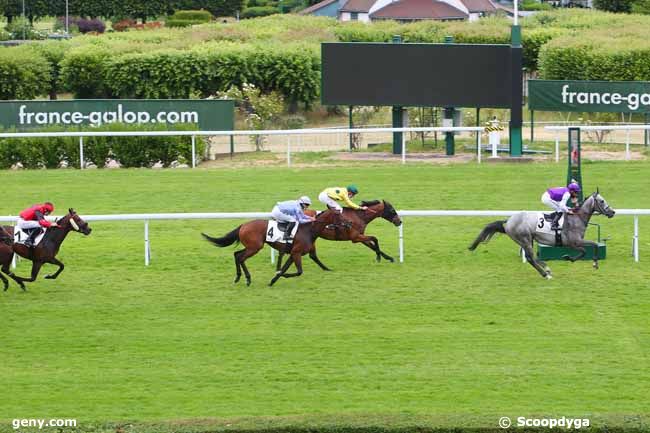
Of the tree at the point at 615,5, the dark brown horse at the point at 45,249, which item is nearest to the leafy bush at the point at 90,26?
the tree at the point at 615,5

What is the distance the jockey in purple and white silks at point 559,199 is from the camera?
1327cm

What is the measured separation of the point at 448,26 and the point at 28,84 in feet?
44.9

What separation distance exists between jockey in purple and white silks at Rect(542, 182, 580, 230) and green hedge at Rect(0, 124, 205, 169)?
8417 mm

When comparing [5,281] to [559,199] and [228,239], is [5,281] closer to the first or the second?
[228,239]

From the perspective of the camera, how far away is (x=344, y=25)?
139ft

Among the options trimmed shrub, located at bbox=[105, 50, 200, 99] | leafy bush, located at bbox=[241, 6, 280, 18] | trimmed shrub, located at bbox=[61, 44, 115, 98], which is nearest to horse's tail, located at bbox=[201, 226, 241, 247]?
trimmed shrub, located at bbox=[105, 50, 200, 99]

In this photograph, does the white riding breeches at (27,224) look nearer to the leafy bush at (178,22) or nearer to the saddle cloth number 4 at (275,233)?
the saddle cloth number 4 at (275,233)

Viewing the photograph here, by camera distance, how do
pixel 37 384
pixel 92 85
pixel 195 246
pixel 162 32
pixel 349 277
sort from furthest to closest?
pixel 162 32 < pixel 92 85 < pixel 195 246 < pixel 349 277 < pixel 37 384

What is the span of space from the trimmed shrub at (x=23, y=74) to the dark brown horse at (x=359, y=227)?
18500 millimetres

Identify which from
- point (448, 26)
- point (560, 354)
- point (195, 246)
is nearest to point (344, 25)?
point (448, 26)

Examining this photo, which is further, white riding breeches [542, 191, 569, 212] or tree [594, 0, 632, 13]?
tree [594, 0, 632, 13]

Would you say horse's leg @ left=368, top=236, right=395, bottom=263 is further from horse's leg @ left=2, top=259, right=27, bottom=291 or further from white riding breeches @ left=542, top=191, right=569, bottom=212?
horse's leg @ left=2, top=259, right=27, bottom=291

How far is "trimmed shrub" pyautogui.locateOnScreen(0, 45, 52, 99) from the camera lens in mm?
30859

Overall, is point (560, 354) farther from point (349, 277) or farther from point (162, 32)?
point (162, 32)
